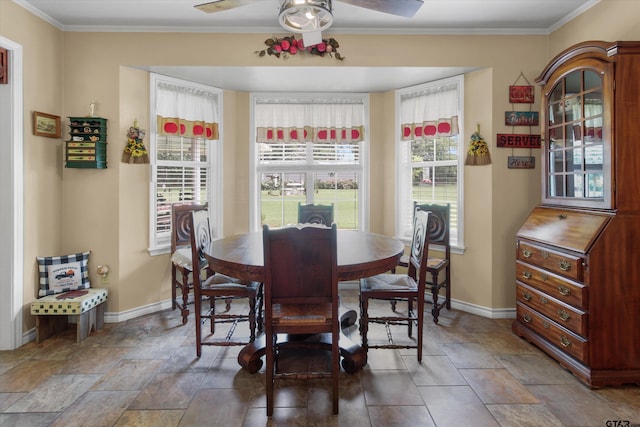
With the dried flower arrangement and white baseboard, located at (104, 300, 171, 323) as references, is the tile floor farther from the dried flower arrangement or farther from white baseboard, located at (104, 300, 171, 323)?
the dried flower arrangement

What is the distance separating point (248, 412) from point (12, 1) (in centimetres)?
334

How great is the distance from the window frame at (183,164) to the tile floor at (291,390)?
1044 millimetres

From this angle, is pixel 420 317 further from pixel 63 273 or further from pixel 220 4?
pixel 63 273

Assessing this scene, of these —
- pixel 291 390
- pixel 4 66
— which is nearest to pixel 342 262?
pixel 291 390

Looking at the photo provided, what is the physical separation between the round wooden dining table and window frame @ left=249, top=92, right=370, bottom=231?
1.37 m

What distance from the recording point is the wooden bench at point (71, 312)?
8.94 feet

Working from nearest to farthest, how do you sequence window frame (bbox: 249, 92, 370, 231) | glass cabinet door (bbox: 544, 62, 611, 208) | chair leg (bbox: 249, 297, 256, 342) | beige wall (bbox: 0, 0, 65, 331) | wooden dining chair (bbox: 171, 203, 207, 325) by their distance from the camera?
glass cabinet door (bbox: 544, 62, 611, 208) < chair leg (bbox: 249, 297, 256, 342) < beige wall (bbox: 0, 0, 65, 331) < wooden dining chair (bbox: 171, 203, 207, 325) < window frame (bbox: 249, 92, 370, 231)

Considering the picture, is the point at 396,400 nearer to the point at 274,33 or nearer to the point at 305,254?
the point at 305,254

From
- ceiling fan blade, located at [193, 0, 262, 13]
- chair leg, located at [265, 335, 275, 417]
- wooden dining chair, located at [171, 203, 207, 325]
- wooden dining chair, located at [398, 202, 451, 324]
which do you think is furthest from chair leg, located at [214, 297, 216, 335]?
ceiling fan blade, located at [193, 0, 262, 13]

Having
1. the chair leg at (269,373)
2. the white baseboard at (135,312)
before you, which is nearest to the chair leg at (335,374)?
the chair leg at (269,373)

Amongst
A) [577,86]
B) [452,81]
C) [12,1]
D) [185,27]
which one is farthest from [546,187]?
[12,1]

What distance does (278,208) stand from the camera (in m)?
4.24

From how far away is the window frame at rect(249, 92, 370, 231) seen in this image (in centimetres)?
404

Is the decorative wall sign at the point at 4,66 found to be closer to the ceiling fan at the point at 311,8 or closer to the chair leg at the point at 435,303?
the ceiling fan at the point at 311,8
